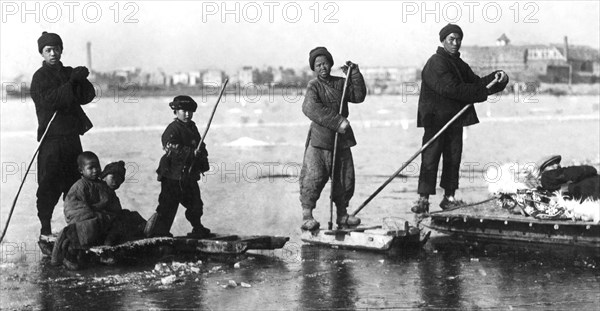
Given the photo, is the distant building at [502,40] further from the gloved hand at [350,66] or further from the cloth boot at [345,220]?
the gloved hand at [350,66]

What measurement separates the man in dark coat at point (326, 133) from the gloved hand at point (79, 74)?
205 centimetres

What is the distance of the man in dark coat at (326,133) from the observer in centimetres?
882

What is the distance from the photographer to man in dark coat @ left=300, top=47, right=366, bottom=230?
8.82 meters

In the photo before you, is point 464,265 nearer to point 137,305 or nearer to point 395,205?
point 137,305

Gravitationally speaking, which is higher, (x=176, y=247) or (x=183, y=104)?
(x=183, y=104)

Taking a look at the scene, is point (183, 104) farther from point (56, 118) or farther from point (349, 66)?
point (349, 66)

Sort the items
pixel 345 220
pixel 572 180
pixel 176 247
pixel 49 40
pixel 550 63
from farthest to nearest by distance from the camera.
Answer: pixel 550 63
pixel 345 220
pixel 572 180
pixel 49 40
pixel 176 247

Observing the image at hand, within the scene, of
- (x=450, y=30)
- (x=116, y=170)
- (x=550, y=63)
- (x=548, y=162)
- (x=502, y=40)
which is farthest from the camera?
(x=550, y=63)

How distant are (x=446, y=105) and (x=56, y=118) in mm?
3867

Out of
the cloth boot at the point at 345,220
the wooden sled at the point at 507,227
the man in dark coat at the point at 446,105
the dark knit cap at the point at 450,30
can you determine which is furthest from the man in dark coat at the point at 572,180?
the cloth boot at the point at 345,220

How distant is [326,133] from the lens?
8.99 m

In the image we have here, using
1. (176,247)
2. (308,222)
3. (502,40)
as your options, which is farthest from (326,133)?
(502,40)

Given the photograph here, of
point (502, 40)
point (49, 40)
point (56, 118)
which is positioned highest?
point (502, 40)

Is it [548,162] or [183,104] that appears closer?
[183,104]
